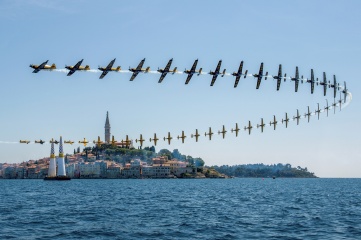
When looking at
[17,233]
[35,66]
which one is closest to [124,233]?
[17,233]

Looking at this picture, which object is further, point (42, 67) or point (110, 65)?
point (110, 65)

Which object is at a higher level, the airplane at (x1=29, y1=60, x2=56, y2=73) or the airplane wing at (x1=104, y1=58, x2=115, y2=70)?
the airplane wing at (x1=104, y1=58, x2=115, y2=70)

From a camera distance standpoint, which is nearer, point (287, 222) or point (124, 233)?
point (124, 233)

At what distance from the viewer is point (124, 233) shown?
145 ft

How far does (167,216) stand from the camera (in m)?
58.9

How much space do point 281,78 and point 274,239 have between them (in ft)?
58.6

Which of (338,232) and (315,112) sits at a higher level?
(315,112)

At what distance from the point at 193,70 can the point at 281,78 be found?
Answer: 561cm

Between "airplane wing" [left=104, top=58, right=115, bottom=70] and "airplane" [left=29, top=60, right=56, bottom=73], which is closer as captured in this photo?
"airplane" [left=29, top=60, right=56, bottom=73]

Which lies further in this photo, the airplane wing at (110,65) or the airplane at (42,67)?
the airplane wing at (110,65)

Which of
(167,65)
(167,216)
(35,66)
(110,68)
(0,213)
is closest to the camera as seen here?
(35,66)

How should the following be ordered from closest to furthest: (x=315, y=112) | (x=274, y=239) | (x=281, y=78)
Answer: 1. (x=281, y=78)
2. (x=315, y=112)
3. (x=274, y=239)

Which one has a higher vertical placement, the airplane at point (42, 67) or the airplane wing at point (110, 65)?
the airplane wing at point (110, 65)

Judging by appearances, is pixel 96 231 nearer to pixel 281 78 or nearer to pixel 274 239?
pixel 274 239
